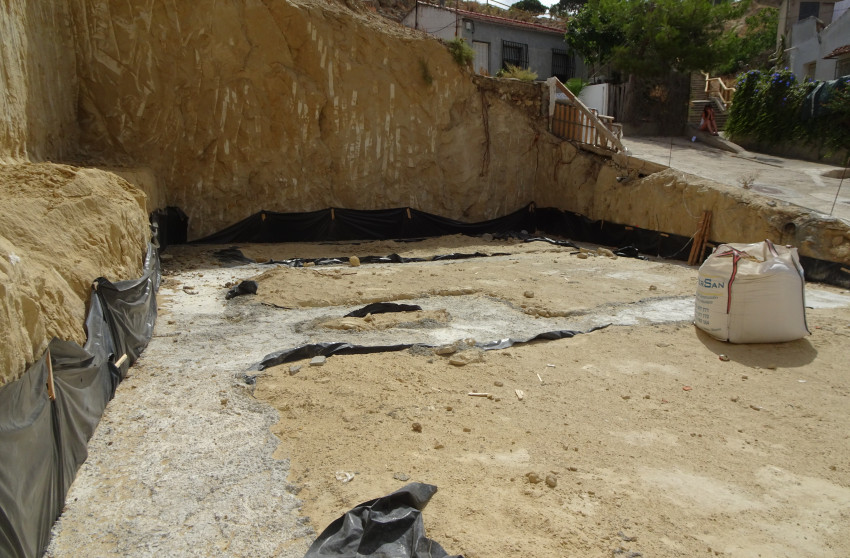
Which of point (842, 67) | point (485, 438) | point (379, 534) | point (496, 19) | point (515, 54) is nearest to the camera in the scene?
point (379, 534)

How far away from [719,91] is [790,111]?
7.03 metres

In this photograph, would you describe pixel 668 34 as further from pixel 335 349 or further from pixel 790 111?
pixel 335 349

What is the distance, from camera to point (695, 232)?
12.7m

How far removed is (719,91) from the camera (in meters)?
24.8

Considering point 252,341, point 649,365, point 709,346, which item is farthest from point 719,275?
point 252,341

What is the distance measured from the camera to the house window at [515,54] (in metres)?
25.9

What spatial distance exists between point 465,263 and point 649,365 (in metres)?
6.18

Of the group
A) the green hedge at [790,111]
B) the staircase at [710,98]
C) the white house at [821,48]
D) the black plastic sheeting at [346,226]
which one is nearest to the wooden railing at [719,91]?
the staircase at [710,98]

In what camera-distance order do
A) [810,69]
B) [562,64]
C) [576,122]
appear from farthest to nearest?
[562,64] < [810,69] < [576,122]

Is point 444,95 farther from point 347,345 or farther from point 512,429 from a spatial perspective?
point 512,429

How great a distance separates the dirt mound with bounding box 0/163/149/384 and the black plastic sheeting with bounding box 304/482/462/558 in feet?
6.72

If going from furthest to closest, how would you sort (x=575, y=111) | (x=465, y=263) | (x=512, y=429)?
(x=575, y=111) → (x=465, y=263) → (x=512, y=429)

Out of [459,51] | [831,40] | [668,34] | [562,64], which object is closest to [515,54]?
[562,64]

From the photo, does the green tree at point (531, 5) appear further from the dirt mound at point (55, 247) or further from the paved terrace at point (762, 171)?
the dirt mound at point (55, 247)
